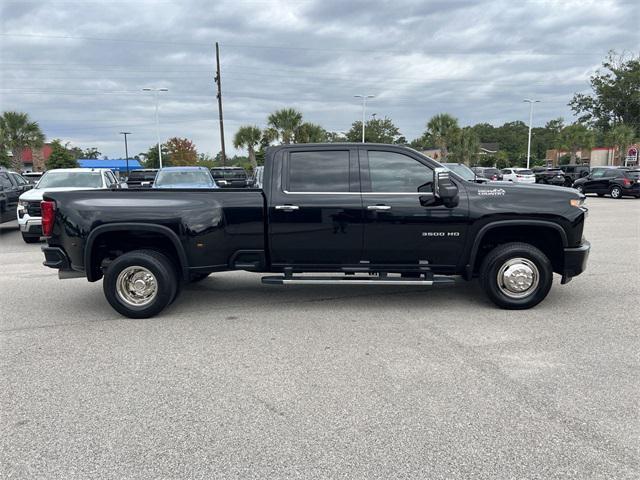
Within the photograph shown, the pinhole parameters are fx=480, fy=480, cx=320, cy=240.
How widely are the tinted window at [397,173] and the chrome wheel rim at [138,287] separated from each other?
2691mm

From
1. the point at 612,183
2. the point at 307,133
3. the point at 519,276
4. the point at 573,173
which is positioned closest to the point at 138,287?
the point at 519,276

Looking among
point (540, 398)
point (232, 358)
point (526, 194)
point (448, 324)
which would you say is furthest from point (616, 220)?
point (232, 358)

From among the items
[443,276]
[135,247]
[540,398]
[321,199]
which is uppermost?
[321,199]

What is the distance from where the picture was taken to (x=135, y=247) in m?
5.61

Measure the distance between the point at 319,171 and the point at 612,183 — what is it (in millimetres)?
23421

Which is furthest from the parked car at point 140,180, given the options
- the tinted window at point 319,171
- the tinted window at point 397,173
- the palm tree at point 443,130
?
the palm tree at point 443,130

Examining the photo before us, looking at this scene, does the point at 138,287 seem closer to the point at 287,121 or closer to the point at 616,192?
the point at 616,192

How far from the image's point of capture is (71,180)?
11.6m

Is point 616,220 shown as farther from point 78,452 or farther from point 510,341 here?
point 78,452

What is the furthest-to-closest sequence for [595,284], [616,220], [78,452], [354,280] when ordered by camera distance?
[616,220]
[595,284]
[354,280]
[78,452]

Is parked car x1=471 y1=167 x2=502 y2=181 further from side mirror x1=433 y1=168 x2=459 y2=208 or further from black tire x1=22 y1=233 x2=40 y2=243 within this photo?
side mirror x1=433 y1=168 x2=459 y2=208

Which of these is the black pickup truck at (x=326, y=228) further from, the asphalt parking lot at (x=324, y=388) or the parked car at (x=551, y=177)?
the parked car at (x=551, y=177)

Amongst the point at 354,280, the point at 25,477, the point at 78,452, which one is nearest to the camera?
the point at 25,477

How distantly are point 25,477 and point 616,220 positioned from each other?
1587 cm
